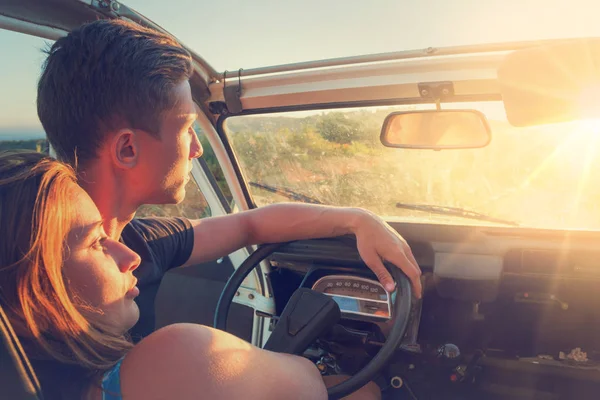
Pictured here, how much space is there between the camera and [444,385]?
2535 mm

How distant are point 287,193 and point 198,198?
611mm

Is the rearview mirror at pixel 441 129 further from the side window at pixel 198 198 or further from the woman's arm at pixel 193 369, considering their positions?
the woman's arm at pixel 193 369

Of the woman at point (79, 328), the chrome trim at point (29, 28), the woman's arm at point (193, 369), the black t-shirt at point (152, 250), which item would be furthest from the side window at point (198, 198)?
the woman's arm at point (193, 369)

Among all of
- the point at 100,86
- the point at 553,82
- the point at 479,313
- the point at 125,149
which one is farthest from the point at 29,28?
the point at 479,313

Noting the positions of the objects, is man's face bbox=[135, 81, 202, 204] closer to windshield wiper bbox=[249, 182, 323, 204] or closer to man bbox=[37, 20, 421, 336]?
man bbox=[37, 20, 421, 336]

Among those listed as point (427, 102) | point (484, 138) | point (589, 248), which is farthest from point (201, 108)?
point (589, 248)

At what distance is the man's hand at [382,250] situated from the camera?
1892mm

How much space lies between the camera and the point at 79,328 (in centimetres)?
117

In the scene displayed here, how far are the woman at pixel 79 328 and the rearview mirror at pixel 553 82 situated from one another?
1.06 metres

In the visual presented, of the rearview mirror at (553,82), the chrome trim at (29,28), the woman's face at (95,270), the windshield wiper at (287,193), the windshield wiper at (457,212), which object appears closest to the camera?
the woman's face at (95,270)

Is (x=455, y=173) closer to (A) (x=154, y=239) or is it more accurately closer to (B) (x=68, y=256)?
(A) (x=154, y=239)

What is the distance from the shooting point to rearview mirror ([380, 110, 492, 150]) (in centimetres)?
227

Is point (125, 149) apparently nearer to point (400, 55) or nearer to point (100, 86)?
point (100, 86)

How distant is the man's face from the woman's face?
35cm
